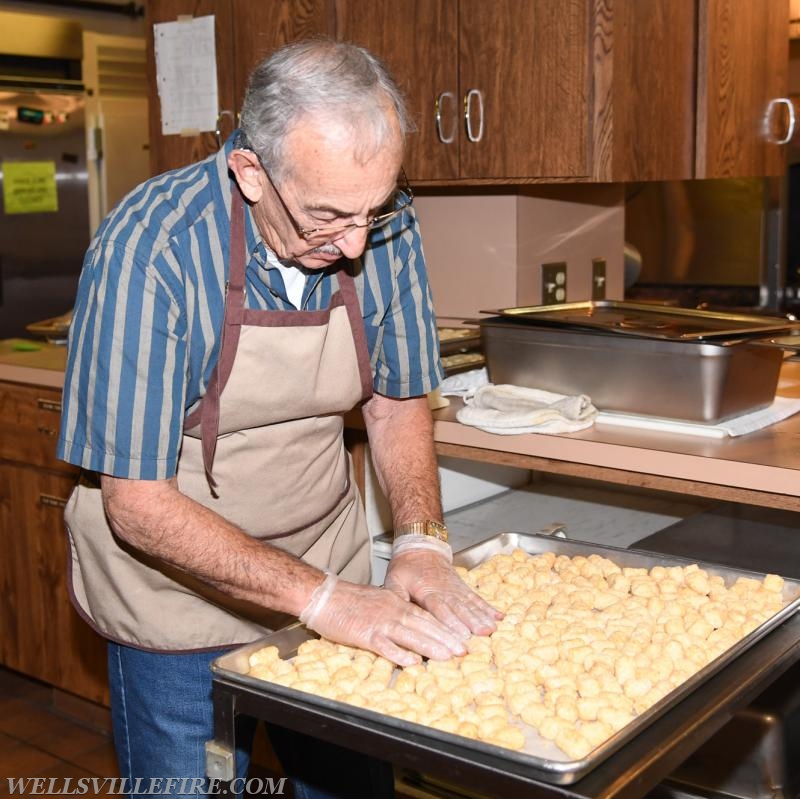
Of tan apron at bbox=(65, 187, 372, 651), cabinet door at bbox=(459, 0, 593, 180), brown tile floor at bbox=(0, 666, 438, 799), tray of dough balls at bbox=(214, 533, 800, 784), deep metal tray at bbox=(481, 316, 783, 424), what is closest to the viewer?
tray of dough balls at bbox=(214, 533, 800, 784)

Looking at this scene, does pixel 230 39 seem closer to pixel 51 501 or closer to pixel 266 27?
pixel 266 27

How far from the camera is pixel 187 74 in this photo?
3.19m

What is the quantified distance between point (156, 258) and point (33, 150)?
12.8 feet

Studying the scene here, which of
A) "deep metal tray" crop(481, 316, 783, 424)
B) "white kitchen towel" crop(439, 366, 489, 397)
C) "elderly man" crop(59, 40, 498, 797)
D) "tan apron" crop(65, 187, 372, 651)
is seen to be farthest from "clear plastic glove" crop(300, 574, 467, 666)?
"white kitchen towel" crop(439, 366, 489, 397)

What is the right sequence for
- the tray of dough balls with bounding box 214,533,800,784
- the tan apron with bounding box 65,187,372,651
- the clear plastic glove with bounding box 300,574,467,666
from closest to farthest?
1. the tray of dough balls with bounding box 214,533,800,784
2. the clear plastic glove with bounding box 300,574,467,666
3. the tan apron with bounding box 65,187,372,651

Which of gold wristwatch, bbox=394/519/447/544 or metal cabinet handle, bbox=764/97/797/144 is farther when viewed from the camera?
metal cabinet handle, bbox=764/97/797/144

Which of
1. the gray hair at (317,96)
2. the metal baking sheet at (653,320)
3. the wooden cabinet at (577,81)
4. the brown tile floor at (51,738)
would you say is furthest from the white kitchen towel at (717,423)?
the brown tile floor at (51,738)

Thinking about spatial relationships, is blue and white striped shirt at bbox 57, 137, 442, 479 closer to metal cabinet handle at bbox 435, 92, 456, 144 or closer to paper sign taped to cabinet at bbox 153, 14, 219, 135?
metal cabinet handle at bbox 435, 92, 456, 144

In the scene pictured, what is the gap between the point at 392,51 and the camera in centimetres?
281

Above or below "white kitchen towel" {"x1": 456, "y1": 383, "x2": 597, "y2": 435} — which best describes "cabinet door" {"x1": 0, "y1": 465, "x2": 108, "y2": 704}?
below

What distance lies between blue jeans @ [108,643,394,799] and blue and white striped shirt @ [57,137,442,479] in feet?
1.35

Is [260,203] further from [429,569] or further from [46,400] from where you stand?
[46,400]

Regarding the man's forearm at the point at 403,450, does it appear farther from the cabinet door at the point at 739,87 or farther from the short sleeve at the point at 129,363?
the cabinet door at the point at 739,87

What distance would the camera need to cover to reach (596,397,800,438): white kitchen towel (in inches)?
83.4
